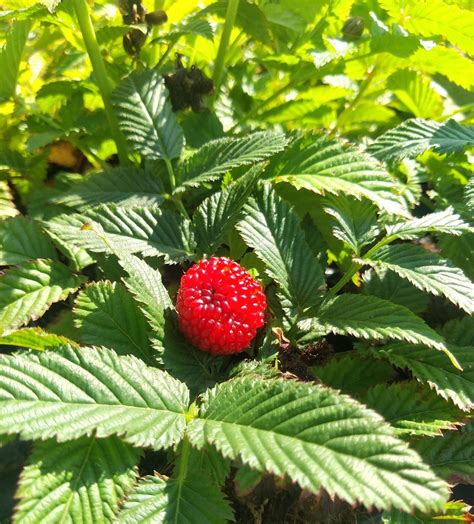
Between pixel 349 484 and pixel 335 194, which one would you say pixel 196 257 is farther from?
pixel 349 484

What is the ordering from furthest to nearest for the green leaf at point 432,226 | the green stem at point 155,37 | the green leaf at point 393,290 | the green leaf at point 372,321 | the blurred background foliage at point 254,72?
the green stem at point 155,37 → the blurred background foliage at point 254,72 → the green leaf at point 393,290 → the green leaf at point 432,226 → the green leaf at point 372,321

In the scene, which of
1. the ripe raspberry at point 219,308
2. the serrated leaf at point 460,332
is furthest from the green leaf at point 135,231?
the serrated leaf at point 460,332

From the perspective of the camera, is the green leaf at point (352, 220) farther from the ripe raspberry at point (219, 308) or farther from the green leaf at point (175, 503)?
the green leaf at point (175, 503)

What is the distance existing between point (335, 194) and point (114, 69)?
61 cm

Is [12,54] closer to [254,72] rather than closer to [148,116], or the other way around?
[148,116]

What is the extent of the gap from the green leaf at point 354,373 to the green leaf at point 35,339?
384 mm

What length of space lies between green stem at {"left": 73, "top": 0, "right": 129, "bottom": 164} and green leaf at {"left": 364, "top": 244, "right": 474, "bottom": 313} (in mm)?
608

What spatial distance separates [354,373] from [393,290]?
197 mm

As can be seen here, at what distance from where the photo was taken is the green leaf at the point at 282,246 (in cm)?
100

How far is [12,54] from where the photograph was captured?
4.01ft

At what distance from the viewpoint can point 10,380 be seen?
744 mm

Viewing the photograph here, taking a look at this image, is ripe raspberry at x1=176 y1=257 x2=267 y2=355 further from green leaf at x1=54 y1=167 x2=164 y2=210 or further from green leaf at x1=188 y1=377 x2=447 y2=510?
green leaf at x1=54 y1=167 x2=164 y2=210

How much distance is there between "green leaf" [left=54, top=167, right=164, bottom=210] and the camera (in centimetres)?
117

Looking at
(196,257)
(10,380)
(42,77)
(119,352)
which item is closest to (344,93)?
(196,257)
